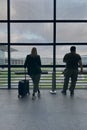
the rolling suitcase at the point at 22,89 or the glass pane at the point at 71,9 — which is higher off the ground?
the glass pane at the point at 71,9

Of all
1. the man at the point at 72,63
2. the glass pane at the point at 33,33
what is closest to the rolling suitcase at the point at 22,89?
the man at the point at 72,63

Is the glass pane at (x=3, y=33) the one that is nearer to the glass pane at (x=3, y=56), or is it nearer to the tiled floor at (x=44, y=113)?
the glass pane at (x=3, y=56)

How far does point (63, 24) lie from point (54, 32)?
0.42 meters

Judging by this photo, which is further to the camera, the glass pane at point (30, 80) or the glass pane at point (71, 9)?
the glass pane at point (30, 80)

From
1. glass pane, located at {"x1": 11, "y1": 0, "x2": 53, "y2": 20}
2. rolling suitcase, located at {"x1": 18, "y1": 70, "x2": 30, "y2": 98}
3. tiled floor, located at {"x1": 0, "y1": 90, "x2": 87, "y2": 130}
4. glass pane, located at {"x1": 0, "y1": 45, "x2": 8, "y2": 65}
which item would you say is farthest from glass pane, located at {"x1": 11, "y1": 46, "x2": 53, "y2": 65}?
tiled floor, located at {"x1": 0, "y1": 90, "x2": 87, "y2": 130}

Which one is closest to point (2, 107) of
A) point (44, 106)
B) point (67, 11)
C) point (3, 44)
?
point (44, 106)

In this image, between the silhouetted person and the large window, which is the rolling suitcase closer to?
the silhouetted person

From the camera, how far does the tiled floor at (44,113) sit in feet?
18.0

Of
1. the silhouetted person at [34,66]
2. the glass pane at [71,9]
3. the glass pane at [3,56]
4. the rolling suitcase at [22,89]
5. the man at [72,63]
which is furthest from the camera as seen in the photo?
the glass pane at [3,56]

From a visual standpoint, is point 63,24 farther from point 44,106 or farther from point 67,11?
point 44,106

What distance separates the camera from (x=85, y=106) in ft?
24.1

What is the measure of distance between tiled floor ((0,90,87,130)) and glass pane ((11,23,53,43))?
8.18 ft

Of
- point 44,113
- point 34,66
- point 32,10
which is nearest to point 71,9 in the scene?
point 32,10

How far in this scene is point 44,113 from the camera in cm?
650
